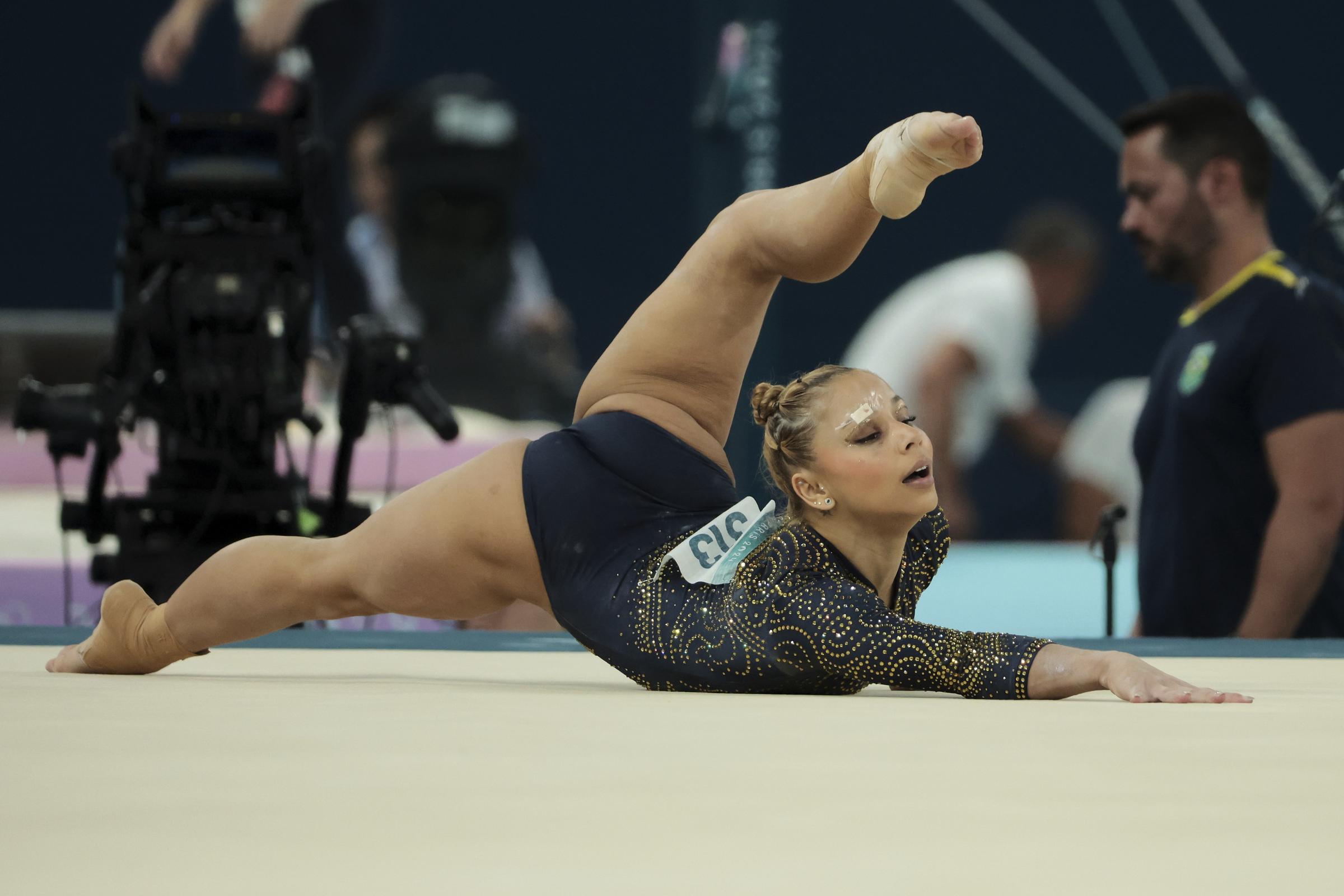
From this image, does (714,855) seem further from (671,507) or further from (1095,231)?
(1095,231)

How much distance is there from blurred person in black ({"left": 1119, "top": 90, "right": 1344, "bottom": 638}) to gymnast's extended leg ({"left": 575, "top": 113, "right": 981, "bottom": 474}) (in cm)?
108

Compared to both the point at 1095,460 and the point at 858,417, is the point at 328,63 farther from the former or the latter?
the point at 858,417

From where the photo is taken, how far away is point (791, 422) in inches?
54.5

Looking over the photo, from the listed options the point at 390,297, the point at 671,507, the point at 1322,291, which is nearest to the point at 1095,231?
the point at 390,297

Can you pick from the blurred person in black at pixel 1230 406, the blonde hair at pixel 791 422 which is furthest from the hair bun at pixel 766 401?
the blurred person in black at pixel 1230 406

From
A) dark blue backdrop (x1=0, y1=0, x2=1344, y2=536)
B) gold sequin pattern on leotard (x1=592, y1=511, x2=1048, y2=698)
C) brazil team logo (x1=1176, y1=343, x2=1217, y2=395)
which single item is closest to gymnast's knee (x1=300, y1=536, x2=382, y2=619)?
gold sequin pattern on leotard (x1=592, y1=511, x2=1048, y2=698)

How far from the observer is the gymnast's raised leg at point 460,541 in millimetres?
1470

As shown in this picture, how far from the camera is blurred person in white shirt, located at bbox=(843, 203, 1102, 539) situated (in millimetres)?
4625

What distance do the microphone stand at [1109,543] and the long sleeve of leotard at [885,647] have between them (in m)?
0.90

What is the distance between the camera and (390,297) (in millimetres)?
5023

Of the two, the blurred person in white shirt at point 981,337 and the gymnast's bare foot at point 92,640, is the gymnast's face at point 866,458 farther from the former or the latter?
the blurred person in white shirt at point 981,337

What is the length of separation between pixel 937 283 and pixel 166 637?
3847 mm

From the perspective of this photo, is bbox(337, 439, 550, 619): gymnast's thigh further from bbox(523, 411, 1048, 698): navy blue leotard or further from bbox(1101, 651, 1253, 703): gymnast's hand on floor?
bbox(1101, 651, 1253, 703): gymnast's hand on floor

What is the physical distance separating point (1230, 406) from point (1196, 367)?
0.25ft
